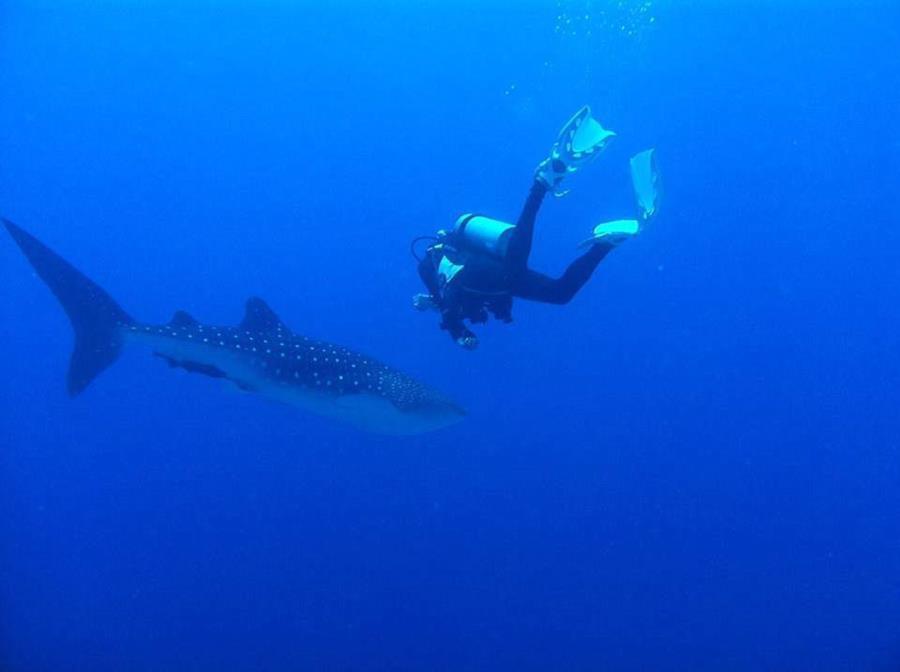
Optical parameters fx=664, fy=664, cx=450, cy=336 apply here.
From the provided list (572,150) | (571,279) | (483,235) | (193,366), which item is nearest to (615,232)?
(571,279)

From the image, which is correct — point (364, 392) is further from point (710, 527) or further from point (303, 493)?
point (710, 527)

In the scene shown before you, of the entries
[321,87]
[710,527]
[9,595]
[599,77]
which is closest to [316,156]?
[321,87]

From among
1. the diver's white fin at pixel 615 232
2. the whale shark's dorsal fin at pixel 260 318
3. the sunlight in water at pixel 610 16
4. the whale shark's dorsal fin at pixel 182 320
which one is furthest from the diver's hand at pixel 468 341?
the sunlight in water at pixel 610 16

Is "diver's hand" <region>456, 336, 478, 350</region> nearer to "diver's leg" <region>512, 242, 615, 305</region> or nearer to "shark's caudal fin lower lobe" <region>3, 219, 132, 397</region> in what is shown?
"diver's leg" <region>512, 242, 615, 305</region>

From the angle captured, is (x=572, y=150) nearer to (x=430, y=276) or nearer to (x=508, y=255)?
(x=508, y=255)

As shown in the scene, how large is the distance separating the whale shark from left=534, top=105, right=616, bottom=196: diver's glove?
3.00m

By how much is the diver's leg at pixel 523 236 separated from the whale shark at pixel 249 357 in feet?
7.95

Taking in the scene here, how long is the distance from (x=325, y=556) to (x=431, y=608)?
2.60 m

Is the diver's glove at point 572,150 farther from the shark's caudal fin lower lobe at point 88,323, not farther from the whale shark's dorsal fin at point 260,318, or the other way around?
the shark's caudal fin lower lobe at point 88,323

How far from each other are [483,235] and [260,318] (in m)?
3.17

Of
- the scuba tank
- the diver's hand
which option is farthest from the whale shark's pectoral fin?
the scuba tank

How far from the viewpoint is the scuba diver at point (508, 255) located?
19.7ft

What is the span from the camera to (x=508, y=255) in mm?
5945

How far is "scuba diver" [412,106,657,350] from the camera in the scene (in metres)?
6.00
